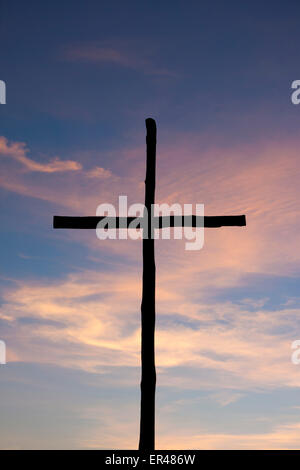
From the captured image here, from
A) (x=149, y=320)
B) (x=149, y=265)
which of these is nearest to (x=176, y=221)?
(x=149, y=265)

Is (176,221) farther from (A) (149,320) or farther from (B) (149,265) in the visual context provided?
(A) (149,320)

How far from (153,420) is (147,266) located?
7.77 ft

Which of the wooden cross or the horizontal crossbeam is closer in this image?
the wooden cross

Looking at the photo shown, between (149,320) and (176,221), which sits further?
(176,221)

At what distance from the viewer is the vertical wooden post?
30.5ft

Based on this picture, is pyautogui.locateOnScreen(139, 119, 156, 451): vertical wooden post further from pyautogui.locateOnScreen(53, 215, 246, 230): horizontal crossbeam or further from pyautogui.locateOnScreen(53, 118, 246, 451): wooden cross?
pyautogui.locateOnScreen(53, 215, 246, 230): horizontal crossbeam

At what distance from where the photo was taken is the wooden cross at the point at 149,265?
9344 mm

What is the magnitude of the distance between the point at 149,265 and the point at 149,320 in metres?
0.87

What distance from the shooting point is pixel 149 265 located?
390 inches

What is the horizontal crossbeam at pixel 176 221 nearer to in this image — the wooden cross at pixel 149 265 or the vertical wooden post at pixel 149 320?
the wooden cross at pixel 149 265

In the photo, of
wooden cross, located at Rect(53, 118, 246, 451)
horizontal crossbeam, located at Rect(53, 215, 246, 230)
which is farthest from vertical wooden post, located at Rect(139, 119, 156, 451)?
horizontal crossbeam, located at Rect(53, 215, 246, 230)

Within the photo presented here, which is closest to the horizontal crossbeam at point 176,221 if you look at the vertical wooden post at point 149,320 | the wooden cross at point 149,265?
the wooden cross at point 149,265
